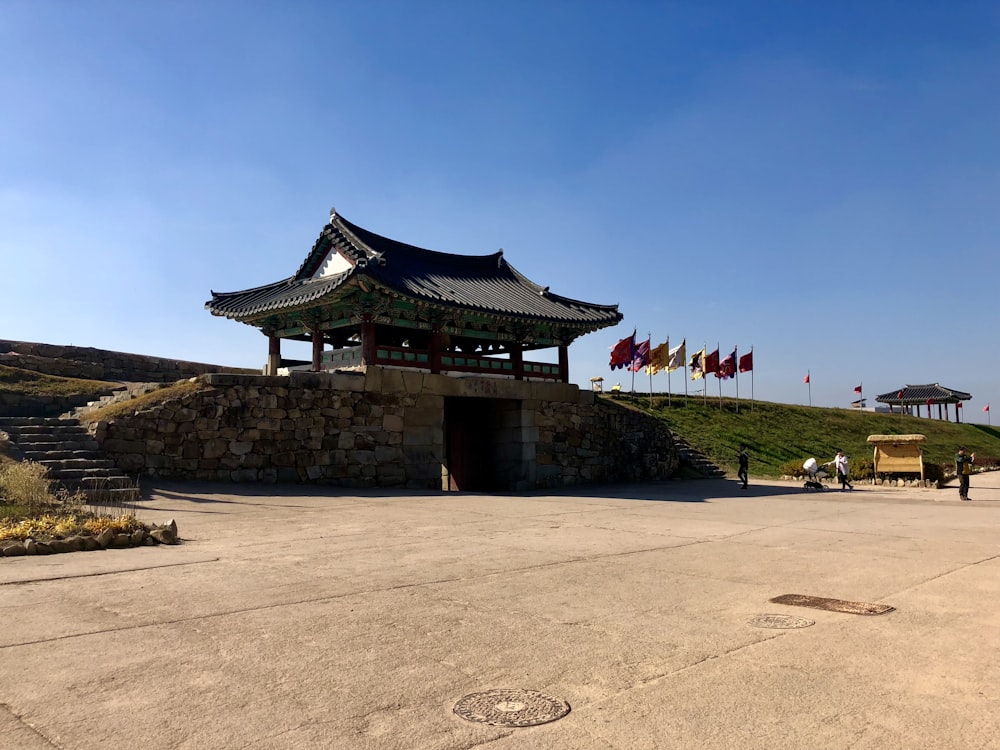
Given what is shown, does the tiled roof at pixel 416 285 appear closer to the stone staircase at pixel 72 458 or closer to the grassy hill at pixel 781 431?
the stone staircase at pixel 72 458

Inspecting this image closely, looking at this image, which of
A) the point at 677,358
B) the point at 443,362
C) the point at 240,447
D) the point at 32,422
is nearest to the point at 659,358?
the point at 677,358

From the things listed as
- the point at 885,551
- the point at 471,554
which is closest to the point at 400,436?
the point at 471,554

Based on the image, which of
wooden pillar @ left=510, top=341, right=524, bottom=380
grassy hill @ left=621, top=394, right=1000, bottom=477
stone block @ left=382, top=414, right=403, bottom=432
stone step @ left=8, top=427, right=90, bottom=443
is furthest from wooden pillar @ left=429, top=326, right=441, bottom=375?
grassy hill @ left=621, top=394, right=1000, bottom=477

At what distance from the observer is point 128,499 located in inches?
522

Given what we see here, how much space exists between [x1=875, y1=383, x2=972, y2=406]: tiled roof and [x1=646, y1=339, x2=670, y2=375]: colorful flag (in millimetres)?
39763

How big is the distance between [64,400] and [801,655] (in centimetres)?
2064

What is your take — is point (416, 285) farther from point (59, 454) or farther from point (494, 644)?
point (494, 644)

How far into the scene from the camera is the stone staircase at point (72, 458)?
1350 centimetres

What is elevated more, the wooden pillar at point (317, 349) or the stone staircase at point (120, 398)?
the wooden pillar at point (317, 349)

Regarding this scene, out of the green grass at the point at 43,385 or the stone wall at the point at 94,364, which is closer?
the green grass at the point at 43,385

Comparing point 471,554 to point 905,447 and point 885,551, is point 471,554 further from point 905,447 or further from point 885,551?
point 905,447

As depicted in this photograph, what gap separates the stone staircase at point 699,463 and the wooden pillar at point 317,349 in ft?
50.0

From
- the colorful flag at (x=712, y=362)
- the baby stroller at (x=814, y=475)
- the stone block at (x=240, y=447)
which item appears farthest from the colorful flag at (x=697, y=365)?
the stone block at (x=240, y=447)

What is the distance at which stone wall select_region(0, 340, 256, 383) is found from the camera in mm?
22312
